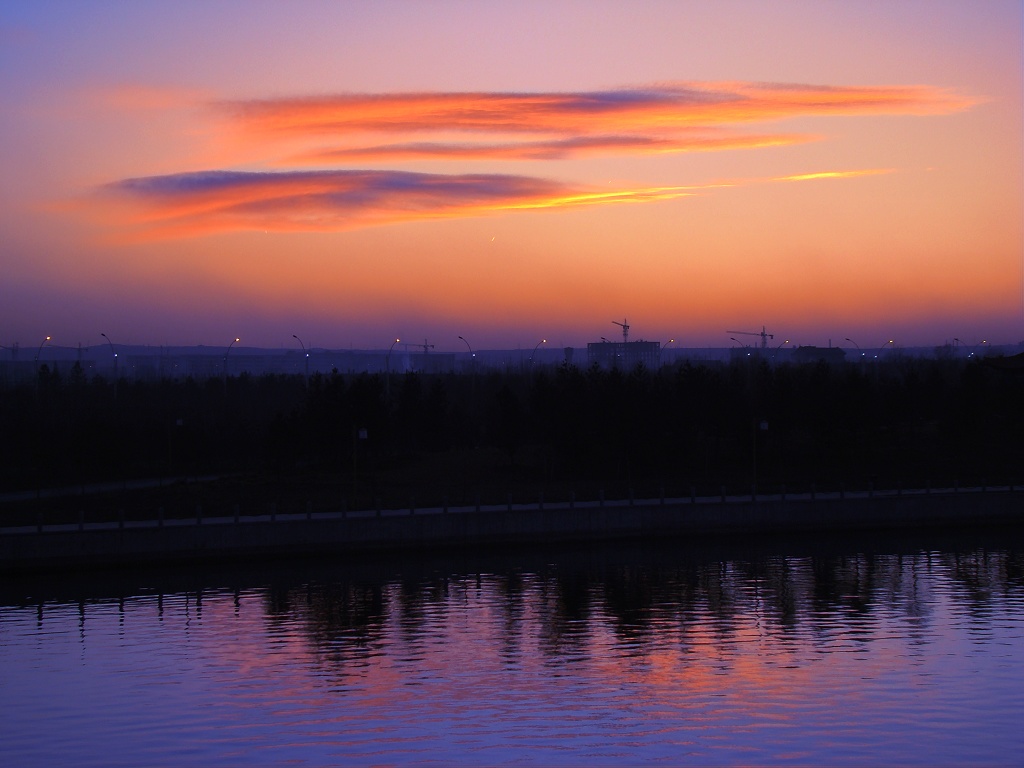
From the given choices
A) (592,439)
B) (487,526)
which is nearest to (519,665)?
(487,526)

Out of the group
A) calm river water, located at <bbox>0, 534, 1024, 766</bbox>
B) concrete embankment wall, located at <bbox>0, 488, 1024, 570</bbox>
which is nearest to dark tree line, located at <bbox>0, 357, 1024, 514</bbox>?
concrete embankment wall, located at <bbox>0, 488, 1024, 570</bbox>

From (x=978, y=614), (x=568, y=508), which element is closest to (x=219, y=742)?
(x=978, y=614)

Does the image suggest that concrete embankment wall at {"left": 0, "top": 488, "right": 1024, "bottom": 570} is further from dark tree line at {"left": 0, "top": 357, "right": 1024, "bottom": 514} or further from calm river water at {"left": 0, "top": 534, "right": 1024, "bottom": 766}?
dark tree line at {"left": 0, "top": 357, "right": 1024, "bottom": 514}

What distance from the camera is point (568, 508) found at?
137ft

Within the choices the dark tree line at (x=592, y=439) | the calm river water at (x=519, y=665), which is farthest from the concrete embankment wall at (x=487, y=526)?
the dark tree line at (x=592, y=439)

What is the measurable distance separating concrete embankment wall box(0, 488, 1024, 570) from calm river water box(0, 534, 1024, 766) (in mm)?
1061

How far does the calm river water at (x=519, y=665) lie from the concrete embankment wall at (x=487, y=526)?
3.48 ft

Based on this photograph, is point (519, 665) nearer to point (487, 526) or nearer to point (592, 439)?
point (487, 526)

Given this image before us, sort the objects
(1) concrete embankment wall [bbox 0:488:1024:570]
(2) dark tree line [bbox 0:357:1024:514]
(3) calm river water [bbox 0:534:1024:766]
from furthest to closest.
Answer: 1. (2) dark tree line [bbox 0:357:1024:514]
2. (1) concrete embankment wall [bbox 0:488:1024:570]
3. (3) calm river water [bbox 0:534:1024:766]

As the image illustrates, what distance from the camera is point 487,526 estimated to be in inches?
1569

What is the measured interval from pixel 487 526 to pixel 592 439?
18.3 m

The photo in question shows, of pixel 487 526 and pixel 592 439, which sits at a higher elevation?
pixel 592 439

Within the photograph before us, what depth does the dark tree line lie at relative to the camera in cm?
5631

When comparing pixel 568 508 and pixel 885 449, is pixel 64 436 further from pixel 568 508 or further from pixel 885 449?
pixel 885 449
